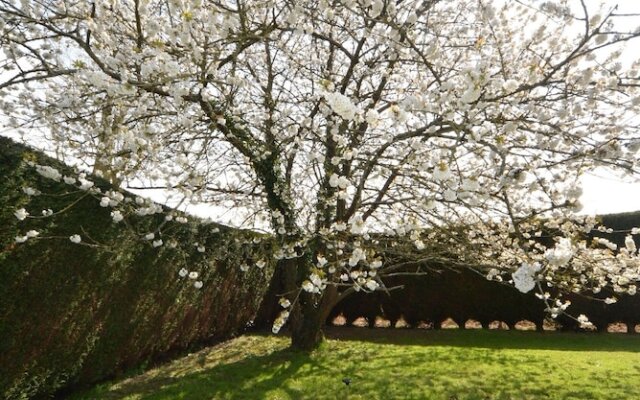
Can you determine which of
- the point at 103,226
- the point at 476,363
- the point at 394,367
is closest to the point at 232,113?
the point at 103,226

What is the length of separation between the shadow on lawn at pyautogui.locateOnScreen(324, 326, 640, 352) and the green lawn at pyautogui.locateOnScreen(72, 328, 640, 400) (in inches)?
3.3

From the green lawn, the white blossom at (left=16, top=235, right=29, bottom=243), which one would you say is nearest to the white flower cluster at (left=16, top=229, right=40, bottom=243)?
the white blossom at (left=16, top=235, right=29, bottom=243)

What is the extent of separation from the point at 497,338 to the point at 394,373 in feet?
14.3

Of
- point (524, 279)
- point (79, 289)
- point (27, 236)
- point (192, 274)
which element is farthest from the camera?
point (192, 274)

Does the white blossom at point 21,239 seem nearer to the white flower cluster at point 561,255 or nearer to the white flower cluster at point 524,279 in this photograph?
the white flower cluster at point 524,279

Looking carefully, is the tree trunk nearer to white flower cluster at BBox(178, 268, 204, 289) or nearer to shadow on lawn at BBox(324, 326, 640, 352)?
white flower cluster at BBox(178, 268, 204, 289)

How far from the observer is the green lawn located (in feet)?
18.7

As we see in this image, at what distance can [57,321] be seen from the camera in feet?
17.1

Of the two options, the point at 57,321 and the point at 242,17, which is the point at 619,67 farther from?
the point at 57,321

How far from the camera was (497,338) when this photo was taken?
998 centimetres

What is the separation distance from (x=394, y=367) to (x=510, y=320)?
534 cm

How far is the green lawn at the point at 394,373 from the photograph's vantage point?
5703 mm

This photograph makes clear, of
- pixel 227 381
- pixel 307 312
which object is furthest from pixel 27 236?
pixel 307 312

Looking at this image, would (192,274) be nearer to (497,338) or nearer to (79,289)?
(79,289)
